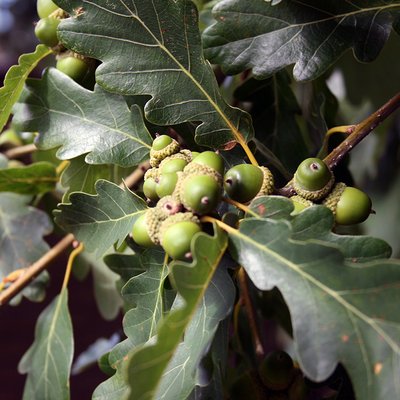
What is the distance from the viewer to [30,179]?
2.92 feet

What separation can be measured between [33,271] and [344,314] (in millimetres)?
566

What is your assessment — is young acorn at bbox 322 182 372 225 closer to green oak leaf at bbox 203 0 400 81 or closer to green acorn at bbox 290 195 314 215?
green acorn at bbox 290 195 314 215

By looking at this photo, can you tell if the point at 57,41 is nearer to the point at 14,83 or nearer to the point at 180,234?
the point at 14,83

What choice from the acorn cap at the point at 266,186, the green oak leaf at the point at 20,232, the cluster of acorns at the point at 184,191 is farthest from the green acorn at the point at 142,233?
the green oak leaf at the point at 20,232

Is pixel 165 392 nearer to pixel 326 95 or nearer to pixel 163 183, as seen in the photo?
pixel 163 183

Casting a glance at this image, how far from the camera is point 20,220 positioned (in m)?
1.01

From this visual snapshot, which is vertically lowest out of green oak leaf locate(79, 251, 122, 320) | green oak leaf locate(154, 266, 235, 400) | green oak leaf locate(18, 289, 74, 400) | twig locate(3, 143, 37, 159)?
green oak leaf locate(79, 251, 122, 320)

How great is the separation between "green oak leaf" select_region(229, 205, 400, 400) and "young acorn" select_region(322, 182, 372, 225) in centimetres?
10

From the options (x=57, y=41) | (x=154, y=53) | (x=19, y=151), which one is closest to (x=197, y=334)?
(x=154, y=53)

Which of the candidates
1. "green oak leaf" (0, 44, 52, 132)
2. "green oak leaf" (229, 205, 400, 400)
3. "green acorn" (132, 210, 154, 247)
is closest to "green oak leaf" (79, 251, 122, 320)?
"green oak leaf" (0, 44, 52, 132)

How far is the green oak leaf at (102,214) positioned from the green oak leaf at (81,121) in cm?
5

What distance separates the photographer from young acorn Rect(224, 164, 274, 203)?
1.81 ft

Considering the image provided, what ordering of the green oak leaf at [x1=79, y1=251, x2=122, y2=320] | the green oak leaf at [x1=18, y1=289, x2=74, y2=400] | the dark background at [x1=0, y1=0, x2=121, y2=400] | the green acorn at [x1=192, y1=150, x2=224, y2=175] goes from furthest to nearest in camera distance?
1. the dark background at [x1=0, y1=0, x2=121, y2=400]
2. the green oak leaf at [x1=79, y1=251, x2=122, y2=320]
3. the green oak leaf at [x1=18, y1=289, x2=74, y2=400]
4. the green acorn at [x1=192, y1=150, x2=224, y2=175]

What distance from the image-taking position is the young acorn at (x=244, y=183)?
1.81ft
